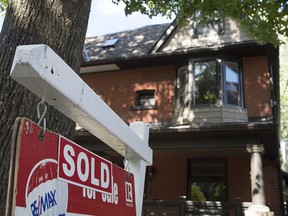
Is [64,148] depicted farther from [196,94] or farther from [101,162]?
[196,94]

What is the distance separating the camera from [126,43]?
52.9 ft

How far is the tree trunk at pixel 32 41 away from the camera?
2455 millimetres

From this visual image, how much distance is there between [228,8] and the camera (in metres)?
7.64

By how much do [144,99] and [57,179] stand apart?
12.8m

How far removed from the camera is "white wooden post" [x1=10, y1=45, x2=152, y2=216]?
1.11 meters

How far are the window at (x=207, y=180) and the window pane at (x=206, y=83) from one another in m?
2.23

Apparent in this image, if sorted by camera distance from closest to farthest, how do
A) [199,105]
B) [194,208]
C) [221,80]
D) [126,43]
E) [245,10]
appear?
[245,10], [194,208], [199,105], [221,80], [126,43]

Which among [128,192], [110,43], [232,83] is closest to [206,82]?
[232,83]

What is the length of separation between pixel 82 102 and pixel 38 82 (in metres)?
0.26

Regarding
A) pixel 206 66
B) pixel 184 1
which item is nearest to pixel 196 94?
pixel 206 66

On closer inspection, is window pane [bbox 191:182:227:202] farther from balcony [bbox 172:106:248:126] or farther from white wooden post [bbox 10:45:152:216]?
white wooden post [bbox 10:45:152:216]

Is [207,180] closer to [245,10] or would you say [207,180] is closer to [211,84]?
[211,84]

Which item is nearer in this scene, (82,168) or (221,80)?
(82,168)

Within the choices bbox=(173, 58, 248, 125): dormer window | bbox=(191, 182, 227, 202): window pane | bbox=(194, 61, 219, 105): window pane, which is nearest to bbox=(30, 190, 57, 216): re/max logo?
bbox=(173, 58, 248, 125): dormer window
